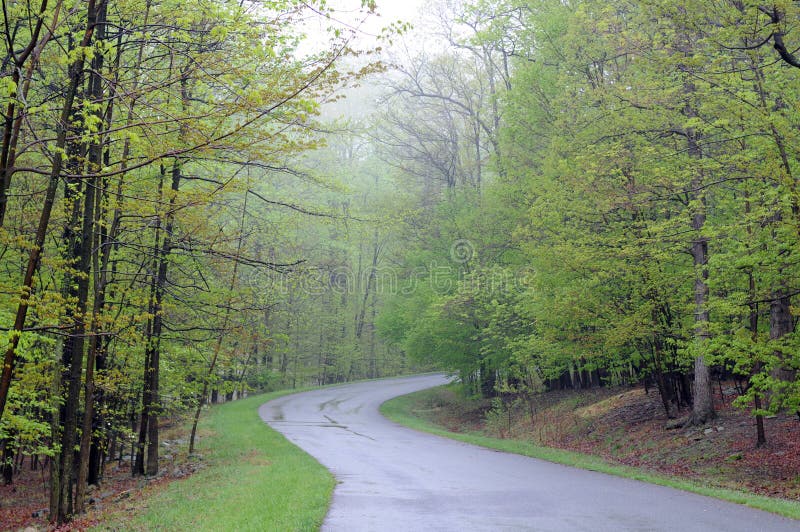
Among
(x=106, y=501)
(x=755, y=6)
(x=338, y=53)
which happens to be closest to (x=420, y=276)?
(x=106, y=501)

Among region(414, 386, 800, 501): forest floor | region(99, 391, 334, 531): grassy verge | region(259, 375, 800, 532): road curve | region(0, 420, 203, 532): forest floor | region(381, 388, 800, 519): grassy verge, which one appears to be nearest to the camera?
region(259, 375, 800, 532): road curve

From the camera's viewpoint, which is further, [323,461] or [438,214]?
[438,214]

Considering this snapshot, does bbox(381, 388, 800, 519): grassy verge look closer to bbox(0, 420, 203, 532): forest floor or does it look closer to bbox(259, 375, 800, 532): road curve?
bbox(259, 375, 800, 532): road curve

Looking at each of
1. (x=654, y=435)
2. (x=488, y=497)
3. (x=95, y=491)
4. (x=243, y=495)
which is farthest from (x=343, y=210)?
(x=654, y=435)

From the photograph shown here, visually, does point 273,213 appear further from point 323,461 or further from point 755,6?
point 755,6

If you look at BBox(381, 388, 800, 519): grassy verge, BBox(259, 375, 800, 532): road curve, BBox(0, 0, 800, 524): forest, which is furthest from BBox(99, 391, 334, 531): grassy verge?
BBox(381, 388, 800, 519): grassy verge

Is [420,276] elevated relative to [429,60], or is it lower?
lower

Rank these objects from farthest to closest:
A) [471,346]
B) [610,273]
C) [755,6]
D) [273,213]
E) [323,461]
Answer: [471,346]
[273,213]
[610,273]
[323,461]
[755,6]

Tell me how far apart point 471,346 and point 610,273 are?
1280 centimetres

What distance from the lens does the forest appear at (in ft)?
25.4

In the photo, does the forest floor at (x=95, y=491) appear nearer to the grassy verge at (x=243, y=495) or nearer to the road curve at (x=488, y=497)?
the grassy verge at (x=243, y=495)

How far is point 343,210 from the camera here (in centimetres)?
1387

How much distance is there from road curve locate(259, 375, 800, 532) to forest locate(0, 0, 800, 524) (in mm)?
3375

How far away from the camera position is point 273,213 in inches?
688
